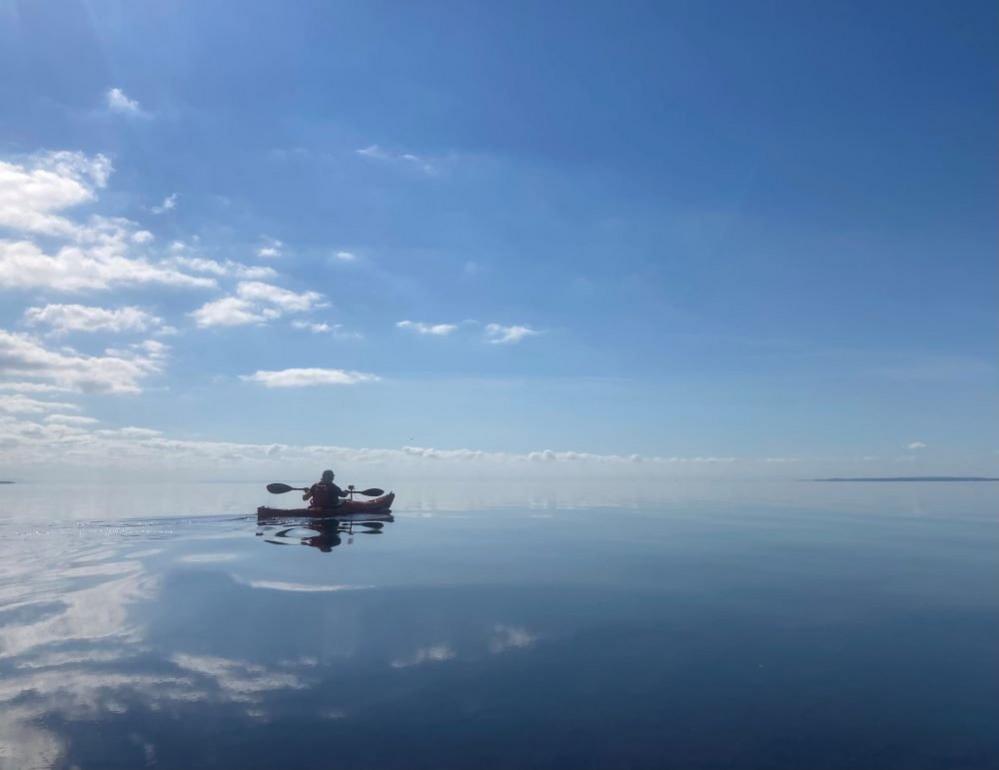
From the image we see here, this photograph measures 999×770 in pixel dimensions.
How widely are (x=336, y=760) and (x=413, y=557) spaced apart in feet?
71.5

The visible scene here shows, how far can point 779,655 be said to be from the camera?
14.8 metres

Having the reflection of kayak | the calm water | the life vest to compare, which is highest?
the life vest

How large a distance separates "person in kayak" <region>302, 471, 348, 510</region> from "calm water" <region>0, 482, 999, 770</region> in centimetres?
1746

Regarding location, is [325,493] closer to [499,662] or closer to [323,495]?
[323,495]

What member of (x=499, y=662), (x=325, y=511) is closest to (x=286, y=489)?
(x=325, y=511)

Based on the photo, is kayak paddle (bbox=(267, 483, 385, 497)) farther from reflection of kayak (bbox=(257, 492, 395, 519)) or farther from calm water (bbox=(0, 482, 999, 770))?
calm water (bbox=(0, 482, 999, 770))

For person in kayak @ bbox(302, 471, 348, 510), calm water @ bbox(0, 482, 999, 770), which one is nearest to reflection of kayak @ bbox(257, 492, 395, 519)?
person in kayak @ bbox(302, 471, 348, 510)

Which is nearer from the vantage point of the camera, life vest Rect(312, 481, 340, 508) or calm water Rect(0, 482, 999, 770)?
calm water Rect(0, 482, 999, 770)

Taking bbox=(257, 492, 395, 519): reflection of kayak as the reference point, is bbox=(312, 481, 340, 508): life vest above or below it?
above

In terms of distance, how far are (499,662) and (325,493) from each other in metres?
36.0

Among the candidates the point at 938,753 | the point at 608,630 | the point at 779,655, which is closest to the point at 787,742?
the point at 938,753

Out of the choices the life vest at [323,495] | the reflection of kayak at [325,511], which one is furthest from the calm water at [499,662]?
the life vest at [323,495]

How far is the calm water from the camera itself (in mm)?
10086

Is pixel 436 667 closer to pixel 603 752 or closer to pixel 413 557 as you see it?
pixel 603 752
